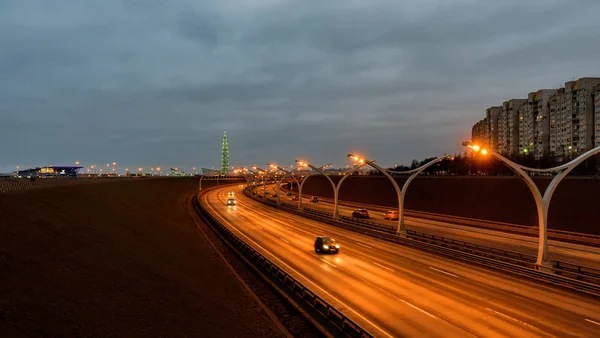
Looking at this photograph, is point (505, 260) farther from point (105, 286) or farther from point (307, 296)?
point (105, 286)

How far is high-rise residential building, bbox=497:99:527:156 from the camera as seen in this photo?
180500 mm

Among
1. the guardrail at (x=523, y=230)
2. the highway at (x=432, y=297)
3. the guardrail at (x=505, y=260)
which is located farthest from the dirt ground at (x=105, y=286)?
→ the guardrail at (x=523, y=230)

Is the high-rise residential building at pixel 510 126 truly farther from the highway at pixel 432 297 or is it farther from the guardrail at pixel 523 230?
the highway at pixel 432 297

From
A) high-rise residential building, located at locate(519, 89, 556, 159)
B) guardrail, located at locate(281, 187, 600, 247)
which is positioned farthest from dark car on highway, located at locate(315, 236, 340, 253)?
high-rise residential building, located at locate(519, 89, 556, 159)

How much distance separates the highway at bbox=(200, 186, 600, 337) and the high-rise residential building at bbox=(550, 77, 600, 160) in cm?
12585

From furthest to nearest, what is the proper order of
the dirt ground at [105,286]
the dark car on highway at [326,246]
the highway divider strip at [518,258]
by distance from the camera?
1. the dark car on highway at [326,246]
2. the highway divider strip at [518,258]
3. the dirt ground at [105,286]

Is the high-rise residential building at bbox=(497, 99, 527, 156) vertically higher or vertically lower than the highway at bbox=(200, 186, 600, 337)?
higher

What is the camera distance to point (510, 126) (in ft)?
601

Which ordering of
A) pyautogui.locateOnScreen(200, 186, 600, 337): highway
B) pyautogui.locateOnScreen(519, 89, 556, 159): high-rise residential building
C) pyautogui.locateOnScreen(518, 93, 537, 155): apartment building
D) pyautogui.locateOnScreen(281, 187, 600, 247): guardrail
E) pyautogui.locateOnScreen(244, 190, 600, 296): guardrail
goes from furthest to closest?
pyautogui.locateOnScreen(518, 93, 537, 155): apartment building, pyautogui.locateOnScreen(519, 89, 556, 159): high-rise residential building, pyautogui.locateOnScreen(281, 187, 600, 247): guardrail, pyautogui.locateOnScreen(244, 190, 600, 296): guardrail, pyautogui.locateOnScreen(200, 186, 600, 337): highway

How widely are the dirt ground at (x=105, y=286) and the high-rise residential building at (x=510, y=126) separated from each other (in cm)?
17014

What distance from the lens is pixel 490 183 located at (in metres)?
90.2

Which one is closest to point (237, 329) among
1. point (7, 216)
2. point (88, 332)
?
point (88, 332)

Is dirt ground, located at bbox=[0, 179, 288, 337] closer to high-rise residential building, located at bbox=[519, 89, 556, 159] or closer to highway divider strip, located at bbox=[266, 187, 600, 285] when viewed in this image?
highway divider strip, located at bbox=[266, 187, 600, 285]

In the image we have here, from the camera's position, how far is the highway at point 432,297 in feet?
52.9
